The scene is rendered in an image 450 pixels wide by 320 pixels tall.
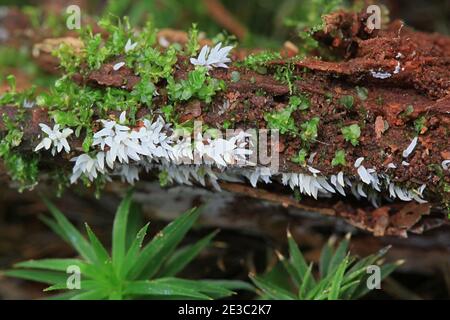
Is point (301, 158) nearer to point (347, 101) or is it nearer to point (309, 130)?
point (309, 130)

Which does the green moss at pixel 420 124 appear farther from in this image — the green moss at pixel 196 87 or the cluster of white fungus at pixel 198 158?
the green moss at pixel 196 87

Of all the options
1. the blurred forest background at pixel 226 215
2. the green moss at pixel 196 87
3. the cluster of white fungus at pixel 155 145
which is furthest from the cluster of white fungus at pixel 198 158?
the blurred forest background at pixel 226 215

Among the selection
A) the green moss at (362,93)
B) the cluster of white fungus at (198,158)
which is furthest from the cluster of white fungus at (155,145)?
the green moss at (362,93)

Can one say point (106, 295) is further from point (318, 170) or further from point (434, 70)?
point (434, 70)

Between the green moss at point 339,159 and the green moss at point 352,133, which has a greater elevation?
the green moss at point 352,133

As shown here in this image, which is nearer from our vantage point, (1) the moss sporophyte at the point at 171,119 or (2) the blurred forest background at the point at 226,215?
(1) the moss sporophyte at the point at 171,119

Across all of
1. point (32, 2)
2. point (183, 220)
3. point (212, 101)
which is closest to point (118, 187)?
point (183, 220)

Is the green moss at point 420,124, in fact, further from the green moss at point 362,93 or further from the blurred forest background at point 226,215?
the blurred forest background at point 226,215

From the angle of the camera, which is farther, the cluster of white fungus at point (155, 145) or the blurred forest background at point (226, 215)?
the blurred forest background at point (226, 215)

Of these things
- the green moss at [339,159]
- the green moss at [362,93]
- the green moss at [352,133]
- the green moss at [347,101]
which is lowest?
the green moss at [339,159]

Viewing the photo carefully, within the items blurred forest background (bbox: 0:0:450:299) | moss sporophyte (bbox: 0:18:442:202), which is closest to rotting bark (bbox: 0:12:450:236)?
moss sporophyte (bbox: 0:18:442:202)

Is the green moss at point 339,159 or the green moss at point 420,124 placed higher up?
the green moss at point 420,124
